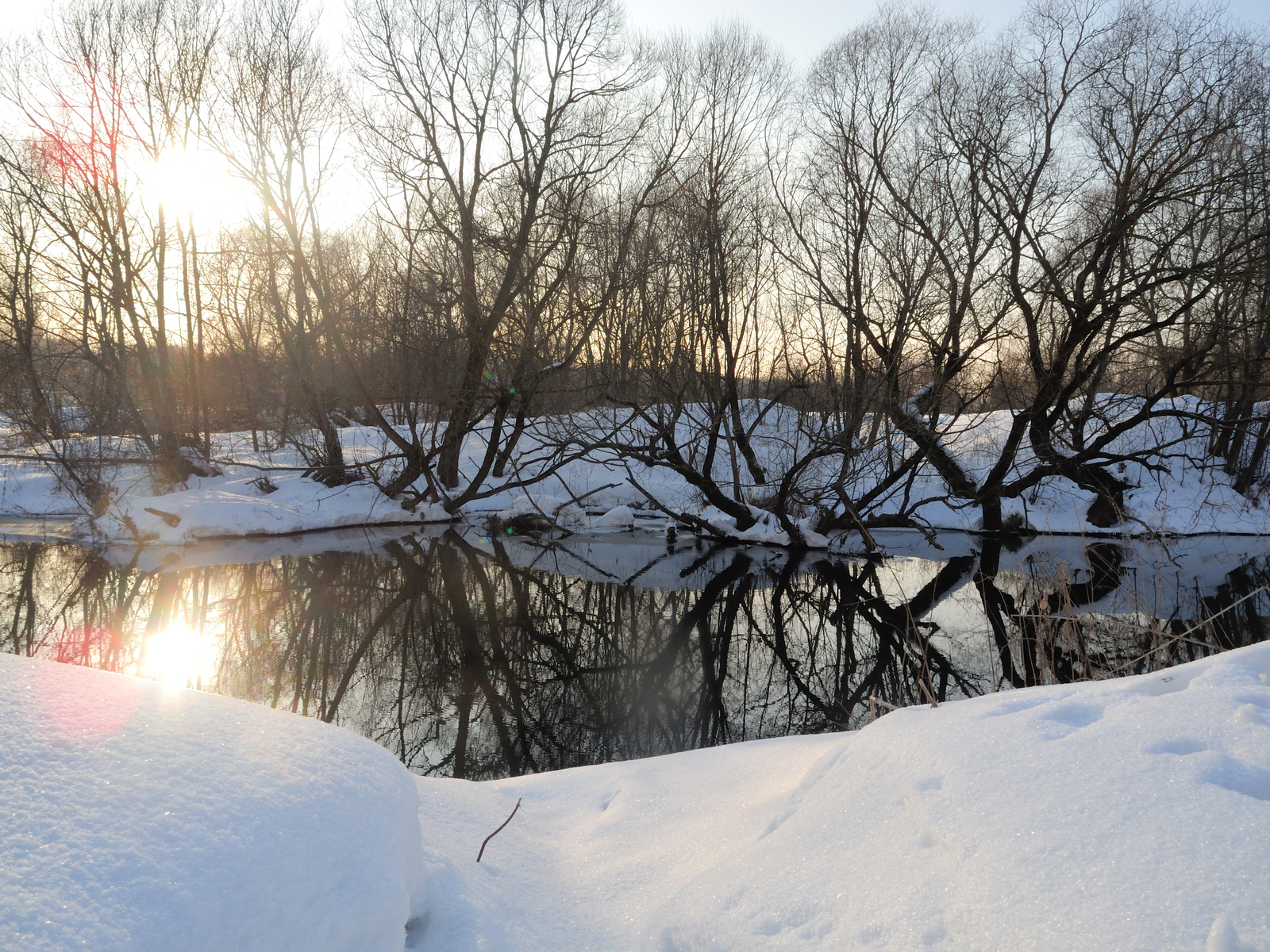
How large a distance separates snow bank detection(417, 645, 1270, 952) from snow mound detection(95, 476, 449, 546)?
1318cm

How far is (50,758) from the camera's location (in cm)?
167

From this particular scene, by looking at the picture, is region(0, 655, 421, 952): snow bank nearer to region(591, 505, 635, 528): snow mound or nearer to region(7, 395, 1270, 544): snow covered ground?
region(7, 395, 1270, 544): snow covered ground

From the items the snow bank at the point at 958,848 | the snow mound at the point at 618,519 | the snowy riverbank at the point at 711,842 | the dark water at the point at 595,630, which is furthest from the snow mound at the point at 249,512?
the snowy riverbank at the point at 711,842

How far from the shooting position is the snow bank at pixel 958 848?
1.62 metres

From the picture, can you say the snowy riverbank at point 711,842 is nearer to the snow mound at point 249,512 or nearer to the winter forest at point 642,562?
the winter forest at point 642,562

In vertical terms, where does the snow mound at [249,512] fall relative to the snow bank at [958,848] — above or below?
below

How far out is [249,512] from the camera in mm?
15008

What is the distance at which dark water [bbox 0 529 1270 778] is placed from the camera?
5977 mm

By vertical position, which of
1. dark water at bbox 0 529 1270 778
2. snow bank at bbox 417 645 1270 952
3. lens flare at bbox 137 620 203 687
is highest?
snow bank at bbox 417 645 1270 952

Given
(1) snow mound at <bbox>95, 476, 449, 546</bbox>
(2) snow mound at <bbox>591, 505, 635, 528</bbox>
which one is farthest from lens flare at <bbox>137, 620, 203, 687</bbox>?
(2) snow mound at <bbox>591, 505, 635, 528</bbox>

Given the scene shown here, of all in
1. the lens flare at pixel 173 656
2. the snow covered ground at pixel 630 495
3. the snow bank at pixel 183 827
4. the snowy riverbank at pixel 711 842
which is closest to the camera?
the snow bank at pixel 183 827

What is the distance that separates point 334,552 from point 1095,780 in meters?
12.9

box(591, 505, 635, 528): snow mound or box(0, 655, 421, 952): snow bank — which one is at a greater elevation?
box(0, 655, 421, 952): snow bank

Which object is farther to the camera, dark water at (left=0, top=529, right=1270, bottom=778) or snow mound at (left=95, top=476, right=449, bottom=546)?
snow mound at (left=95, top=476, right=449, bottom=546)
